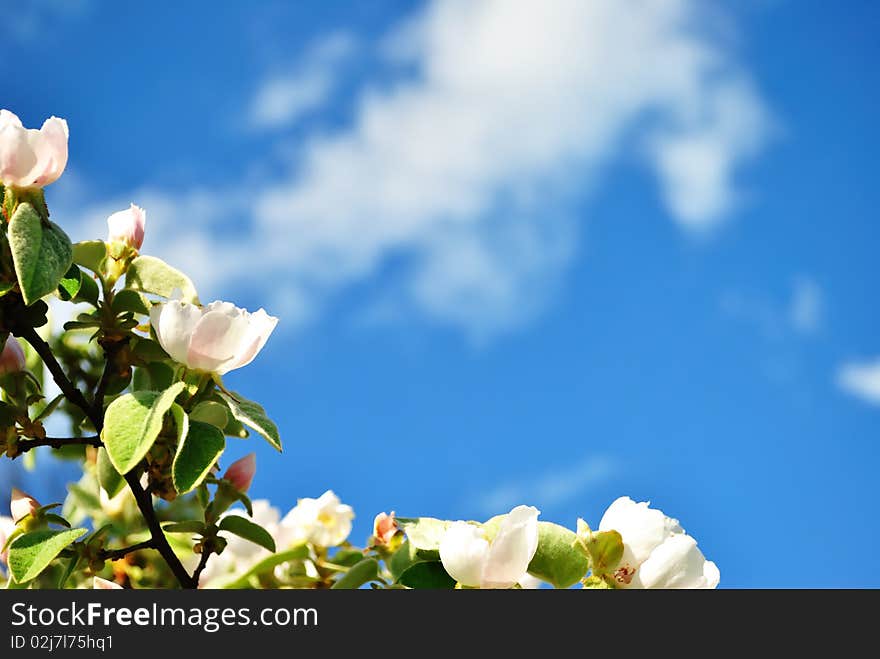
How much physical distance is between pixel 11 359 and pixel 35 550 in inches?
12.3

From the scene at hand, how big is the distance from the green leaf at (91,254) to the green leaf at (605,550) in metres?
0.82

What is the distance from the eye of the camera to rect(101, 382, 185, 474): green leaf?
1.08 meters

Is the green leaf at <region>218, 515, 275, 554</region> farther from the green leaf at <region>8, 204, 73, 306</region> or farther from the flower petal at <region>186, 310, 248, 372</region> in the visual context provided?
the green leaf at <region>8, 204, 73, 306</region>

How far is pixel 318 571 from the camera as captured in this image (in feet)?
5.57

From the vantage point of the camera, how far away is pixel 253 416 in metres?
1.23

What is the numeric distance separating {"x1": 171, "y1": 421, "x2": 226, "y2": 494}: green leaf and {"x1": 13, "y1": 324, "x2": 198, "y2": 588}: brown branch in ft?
0.34

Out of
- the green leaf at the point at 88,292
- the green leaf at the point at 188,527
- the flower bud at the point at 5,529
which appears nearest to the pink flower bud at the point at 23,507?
the flower bud at the point at 5,529

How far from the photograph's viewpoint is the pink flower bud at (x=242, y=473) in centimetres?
148

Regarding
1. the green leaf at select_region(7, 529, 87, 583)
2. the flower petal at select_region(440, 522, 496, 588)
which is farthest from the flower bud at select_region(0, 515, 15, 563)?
the flower petal at select_region(440, 522, 496, 588)

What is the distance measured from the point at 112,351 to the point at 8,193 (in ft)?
0.87

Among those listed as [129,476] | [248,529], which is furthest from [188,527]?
[129,476]

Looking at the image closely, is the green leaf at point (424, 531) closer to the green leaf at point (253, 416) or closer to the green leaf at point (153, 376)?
the green leaf at point (253, 416)
